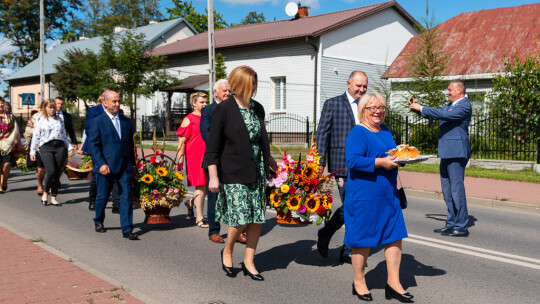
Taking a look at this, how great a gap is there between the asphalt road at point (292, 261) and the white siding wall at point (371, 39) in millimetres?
19863

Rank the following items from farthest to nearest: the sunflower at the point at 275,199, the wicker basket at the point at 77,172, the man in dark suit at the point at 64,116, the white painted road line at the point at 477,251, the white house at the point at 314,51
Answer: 1. the white house at the point at 314,51
2. the man in dark suit at the point at 64,116
3. the wicker basket at the point at 77,172
4. the white painted road line at the point at 477,251
5. the sunflower at the point at 275,199

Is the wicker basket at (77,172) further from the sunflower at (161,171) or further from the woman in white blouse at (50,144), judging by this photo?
the sunflower at (161,171)

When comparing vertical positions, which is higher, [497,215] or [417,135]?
[417,135]

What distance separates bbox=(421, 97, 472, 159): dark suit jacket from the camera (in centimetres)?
685

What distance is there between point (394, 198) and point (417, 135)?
14567 mm


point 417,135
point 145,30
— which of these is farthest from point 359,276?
point 145,30

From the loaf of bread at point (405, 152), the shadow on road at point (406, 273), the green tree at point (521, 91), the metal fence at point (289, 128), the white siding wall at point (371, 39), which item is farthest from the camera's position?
the white siding wall at point (371, 39)

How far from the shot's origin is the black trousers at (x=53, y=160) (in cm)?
954

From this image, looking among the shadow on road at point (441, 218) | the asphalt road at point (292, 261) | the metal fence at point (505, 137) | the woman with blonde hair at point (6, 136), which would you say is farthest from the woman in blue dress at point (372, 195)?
the metal fence at point (505, 137)

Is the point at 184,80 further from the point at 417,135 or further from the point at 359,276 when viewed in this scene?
the point at 359,276

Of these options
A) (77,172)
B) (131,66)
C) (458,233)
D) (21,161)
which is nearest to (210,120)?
(458,233)

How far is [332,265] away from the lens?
5652 mm

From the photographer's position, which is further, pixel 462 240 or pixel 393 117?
pixel 393 117

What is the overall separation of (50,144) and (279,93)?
20408mm
